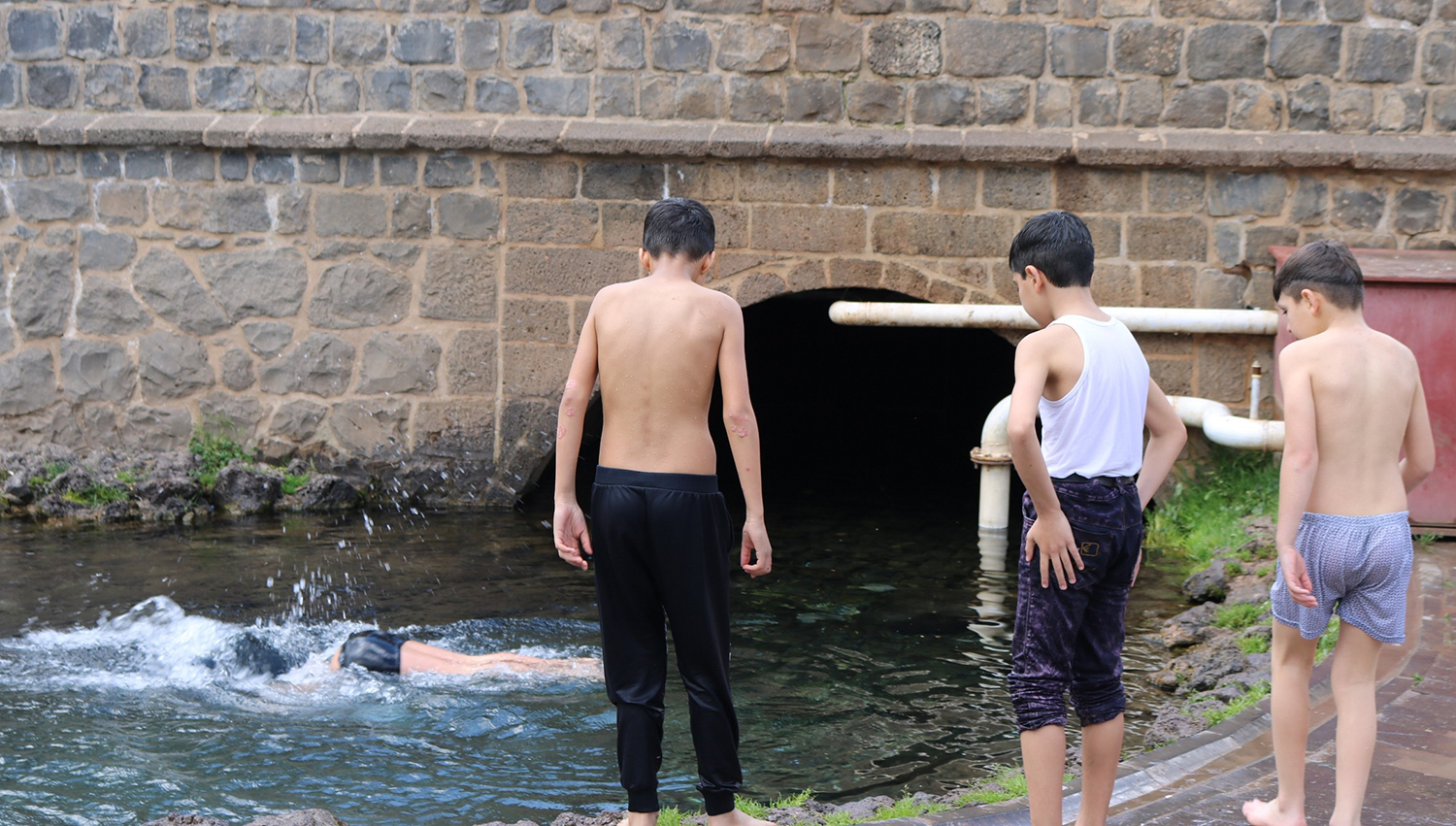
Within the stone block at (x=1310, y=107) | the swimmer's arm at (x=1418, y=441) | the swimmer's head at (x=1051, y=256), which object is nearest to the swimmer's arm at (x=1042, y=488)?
the swimmer's head at (x=1051, y=256)

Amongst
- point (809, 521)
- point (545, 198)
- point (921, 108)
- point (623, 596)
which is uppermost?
point (921, 108)

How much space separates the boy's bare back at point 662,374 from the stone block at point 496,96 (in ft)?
Result: 17.8

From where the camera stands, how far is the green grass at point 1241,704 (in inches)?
175

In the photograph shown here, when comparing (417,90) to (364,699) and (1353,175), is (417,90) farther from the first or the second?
(1353,175)

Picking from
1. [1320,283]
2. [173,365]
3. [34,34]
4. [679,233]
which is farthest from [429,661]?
[34,34]

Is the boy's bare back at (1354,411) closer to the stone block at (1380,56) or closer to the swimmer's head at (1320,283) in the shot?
the swimmer's head at (1320,283)

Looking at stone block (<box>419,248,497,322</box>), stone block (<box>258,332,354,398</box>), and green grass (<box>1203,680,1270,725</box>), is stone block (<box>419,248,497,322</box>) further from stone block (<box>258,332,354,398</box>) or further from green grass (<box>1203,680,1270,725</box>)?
green grass (<box>1203,680,1270,725</box>)

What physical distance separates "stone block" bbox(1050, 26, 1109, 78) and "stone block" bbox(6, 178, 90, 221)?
6426 millimetres

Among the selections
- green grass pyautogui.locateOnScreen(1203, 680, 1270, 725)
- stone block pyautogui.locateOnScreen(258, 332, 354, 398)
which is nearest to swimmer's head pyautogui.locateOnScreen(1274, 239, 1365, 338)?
green grass pyautogui.locateOnScreen(1203, 680, 1270, 725)

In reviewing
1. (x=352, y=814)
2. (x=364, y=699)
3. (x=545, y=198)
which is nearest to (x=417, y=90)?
(x=545, y=198)

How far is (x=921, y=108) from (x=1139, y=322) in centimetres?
189

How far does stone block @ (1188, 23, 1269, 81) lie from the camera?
7.92 meters

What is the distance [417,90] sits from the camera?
8438 mm

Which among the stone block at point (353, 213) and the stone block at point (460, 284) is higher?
the stone block at point (353, 213)
